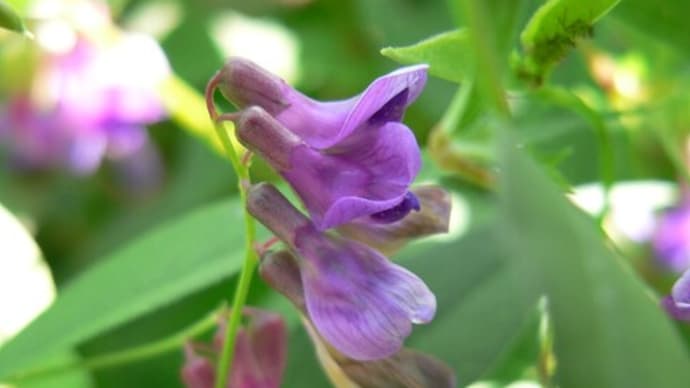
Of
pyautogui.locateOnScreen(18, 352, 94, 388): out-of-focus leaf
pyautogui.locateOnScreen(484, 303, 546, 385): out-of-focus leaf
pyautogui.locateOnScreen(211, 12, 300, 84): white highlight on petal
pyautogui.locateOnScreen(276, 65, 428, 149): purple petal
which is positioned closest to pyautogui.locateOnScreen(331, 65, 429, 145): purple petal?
pyautogui.locateOnScreen(276, 65, 428, 149): purple petal

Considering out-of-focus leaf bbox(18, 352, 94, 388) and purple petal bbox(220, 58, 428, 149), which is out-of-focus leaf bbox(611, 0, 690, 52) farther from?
out-of-focus leaf bbox(18, 352, 94, 388)

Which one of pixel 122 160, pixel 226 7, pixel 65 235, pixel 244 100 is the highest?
pixel 244 100

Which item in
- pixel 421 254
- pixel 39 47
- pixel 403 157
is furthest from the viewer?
pixel 39 47

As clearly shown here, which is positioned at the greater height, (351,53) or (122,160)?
(351,53)

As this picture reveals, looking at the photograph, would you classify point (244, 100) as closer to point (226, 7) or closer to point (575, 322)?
point (575, 322)

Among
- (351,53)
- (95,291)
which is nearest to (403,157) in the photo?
(95,291)

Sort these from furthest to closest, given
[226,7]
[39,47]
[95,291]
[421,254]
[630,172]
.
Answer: [226,7]
[39,47]
[630,172]
[421,254]
[95,291]

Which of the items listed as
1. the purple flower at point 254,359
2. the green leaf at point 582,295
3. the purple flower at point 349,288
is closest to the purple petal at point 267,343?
the purple flower at point 254,359

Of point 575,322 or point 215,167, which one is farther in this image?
point 215,167
